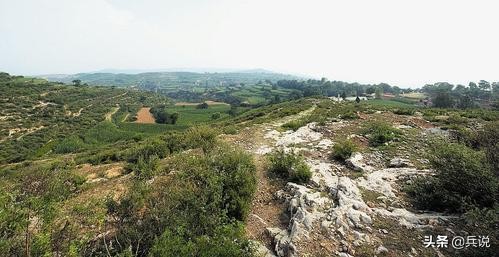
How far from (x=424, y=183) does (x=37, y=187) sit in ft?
34.6

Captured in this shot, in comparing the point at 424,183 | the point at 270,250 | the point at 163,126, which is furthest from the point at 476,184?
the point at 163,126

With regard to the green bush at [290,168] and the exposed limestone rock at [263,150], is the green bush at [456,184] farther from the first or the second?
the exposed limestone rock at [263,150]

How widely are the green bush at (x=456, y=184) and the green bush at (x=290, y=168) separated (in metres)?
3.20

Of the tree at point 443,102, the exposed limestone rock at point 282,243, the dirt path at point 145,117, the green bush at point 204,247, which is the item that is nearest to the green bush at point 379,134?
Result: the exposed limestone rock at point 282,243

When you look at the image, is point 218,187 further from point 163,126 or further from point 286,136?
point 163,126

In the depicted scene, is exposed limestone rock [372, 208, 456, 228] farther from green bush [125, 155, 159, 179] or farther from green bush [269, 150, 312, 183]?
green bush [125, 155, 159, 179]

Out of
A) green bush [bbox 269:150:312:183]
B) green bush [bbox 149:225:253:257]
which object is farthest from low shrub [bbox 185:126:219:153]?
green bush [bbox 149:225:253:257]

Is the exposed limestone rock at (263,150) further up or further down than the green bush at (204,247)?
further down

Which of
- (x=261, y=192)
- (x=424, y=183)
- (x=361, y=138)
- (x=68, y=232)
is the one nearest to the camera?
(x=68, y=232)

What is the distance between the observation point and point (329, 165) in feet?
37.5

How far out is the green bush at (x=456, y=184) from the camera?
23.8 ft

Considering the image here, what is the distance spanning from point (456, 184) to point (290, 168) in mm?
4864

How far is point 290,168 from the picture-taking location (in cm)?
1037

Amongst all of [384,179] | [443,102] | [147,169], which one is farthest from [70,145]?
[443,102]
